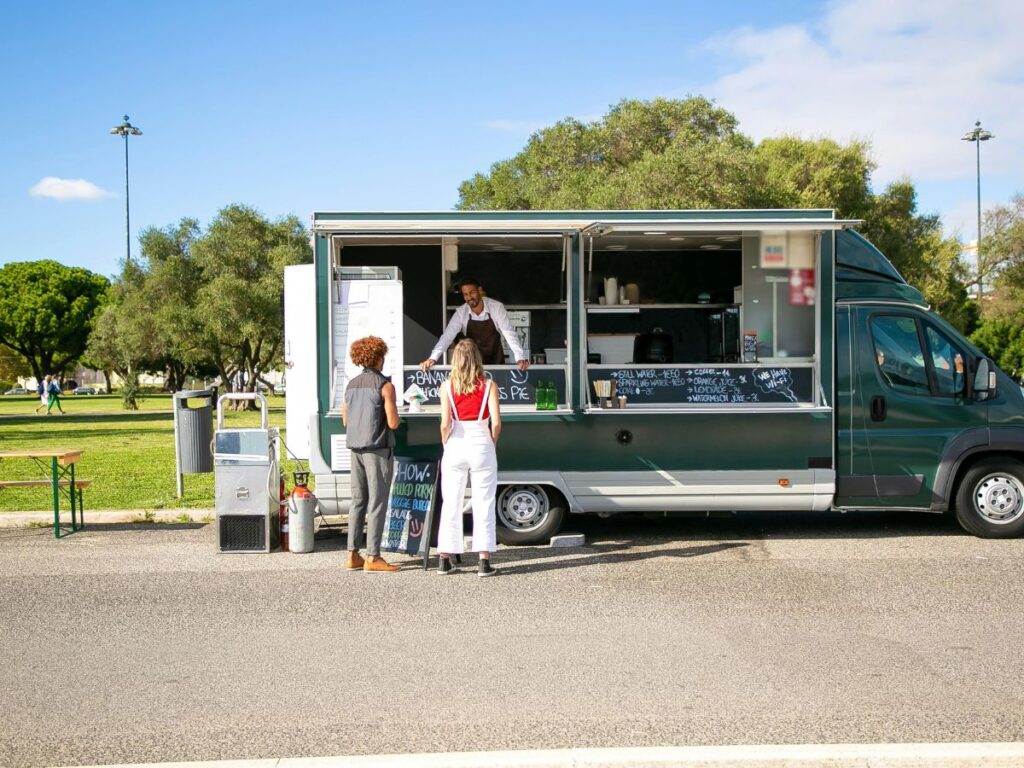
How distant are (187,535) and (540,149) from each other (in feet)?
98.3

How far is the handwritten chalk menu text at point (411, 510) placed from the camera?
7.52 meters

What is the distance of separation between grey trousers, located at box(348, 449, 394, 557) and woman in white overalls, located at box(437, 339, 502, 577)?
480mm

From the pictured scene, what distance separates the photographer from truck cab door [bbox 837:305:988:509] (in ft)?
26.6

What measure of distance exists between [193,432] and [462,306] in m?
3.26

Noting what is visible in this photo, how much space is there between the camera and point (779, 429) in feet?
26.6

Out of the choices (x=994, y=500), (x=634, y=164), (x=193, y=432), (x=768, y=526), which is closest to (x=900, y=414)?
(x=994, y=500)

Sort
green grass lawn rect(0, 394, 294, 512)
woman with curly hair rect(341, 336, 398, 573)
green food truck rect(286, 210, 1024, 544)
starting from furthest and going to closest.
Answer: green grass lawn rect(0, 394, 294, 512) < green food truck rect(286, 210, 1024, 544) < woman with curly hair rect(341, 336, 398, 573)

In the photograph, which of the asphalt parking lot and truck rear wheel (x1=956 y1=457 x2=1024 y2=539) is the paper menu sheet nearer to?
the asphalt parking lot

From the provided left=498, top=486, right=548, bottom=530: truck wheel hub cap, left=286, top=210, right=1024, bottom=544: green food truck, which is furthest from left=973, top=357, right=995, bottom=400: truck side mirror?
left=498, top=486, right=548, bottom=530: truck wheel hub cap

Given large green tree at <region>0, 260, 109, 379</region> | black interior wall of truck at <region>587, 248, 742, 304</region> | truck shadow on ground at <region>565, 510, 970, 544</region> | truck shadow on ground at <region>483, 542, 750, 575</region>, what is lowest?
truck shadow on ground at <region>483, 542, 750, 575</region>

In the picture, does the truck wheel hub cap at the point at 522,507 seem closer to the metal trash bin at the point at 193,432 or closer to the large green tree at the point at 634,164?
the metal trash bin at the point at 193,432

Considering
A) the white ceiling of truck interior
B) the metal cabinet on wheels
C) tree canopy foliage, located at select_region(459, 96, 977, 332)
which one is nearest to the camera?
the metal cabinet on wheels

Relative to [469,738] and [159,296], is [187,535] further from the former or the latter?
[159,296]

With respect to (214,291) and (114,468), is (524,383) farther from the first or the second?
(214,291)
